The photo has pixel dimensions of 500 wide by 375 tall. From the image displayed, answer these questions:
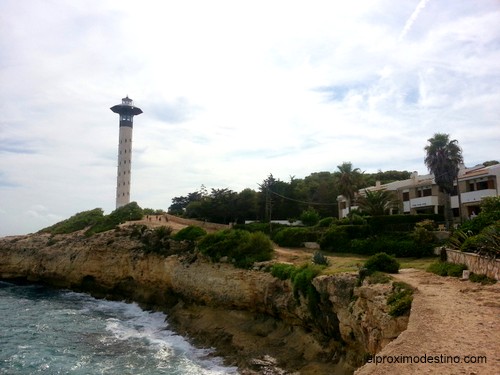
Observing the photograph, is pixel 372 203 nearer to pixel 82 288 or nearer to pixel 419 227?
pixel 419 227

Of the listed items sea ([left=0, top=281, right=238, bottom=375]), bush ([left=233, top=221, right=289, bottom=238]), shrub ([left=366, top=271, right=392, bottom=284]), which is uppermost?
bush ([left=233, top=221, right=289, bottom=238])

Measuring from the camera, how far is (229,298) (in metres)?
29.8

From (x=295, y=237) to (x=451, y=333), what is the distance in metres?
31.2

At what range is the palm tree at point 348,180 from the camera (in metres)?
44.7

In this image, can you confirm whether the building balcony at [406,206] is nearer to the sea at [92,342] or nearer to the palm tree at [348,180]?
the palm tree at [348,180]

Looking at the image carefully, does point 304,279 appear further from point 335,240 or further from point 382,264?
point 335,240

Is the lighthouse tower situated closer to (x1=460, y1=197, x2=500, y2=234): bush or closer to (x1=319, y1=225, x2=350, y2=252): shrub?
(x1=319, y1=225, x2=350, y2=252): shrub

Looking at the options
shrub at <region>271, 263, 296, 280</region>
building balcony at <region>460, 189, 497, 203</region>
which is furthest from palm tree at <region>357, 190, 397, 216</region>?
shrub at <region>271, 263, 296, 280</region>

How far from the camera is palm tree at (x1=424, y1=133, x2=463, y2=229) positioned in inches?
1459

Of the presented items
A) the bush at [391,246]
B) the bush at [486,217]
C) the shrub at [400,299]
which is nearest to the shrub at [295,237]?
the bush at [391,246]

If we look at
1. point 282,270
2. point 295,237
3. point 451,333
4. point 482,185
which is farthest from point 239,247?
point 482,185

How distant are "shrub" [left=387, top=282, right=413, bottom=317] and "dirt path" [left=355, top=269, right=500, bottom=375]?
1.01 feet

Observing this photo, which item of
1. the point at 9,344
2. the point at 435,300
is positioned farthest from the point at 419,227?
the point at 9,344

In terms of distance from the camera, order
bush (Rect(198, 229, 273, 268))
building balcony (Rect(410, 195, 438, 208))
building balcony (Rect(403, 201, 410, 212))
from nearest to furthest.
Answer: bush (Rect(198, 229, 273, 268)), building balcony (Rect(410, 195, 438, 208)), building balcony (Rect(403, 201, 410, 212))
